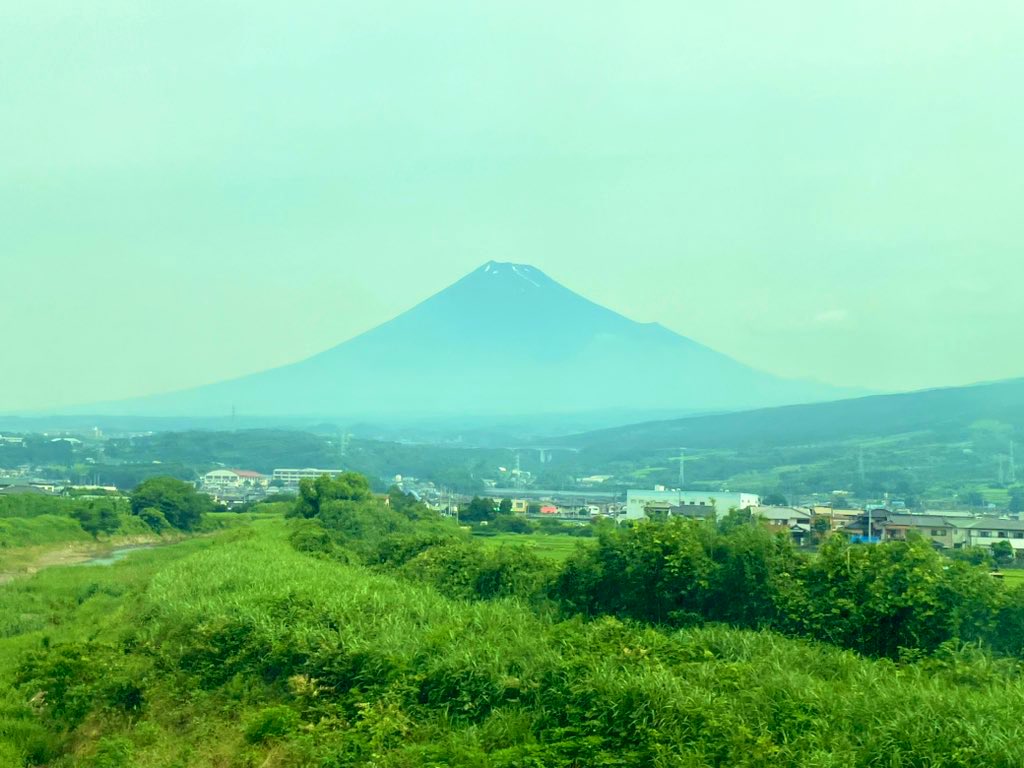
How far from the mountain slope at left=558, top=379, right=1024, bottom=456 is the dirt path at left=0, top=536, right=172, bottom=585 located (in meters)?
29.4

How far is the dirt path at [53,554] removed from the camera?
3057 centimetres

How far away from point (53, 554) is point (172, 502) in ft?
25.5

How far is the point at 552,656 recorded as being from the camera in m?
9.66

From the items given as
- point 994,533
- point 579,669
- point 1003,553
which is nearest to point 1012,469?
point 994,533

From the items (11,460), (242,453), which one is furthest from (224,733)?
(11,460)

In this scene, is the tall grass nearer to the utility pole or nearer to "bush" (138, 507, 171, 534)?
the utility pole

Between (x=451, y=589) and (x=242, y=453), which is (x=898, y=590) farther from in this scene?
(x=242, y=453)

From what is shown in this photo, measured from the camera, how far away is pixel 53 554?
3556 centimetres

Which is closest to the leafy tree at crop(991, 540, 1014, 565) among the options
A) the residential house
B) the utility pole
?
the residential house

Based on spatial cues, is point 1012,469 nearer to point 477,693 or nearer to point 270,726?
point 477,693

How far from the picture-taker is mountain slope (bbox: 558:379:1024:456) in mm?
43750

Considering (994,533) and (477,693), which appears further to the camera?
(994,533)

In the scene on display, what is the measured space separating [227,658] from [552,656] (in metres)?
4.14

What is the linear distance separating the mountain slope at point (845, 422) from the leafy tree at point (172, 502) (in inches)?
1037
